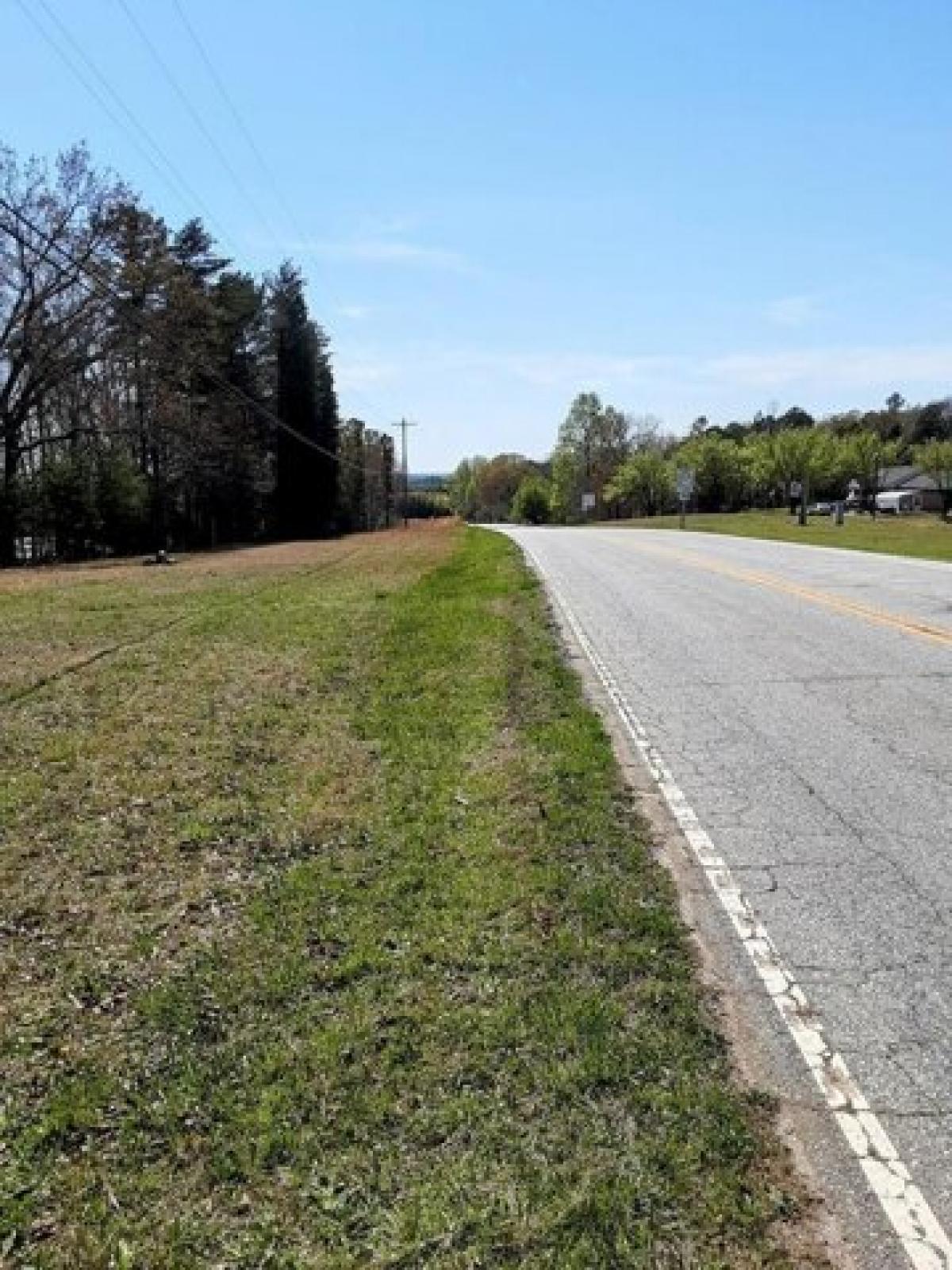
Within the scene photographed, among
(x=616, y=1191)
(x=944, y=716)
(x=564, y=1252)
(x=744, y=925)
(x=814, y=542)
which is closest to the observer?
(x=564, y=1252)

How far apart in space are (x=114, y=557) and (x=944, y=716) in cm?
3706

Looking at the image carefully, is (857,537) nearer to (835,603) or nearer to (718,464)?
(835,603)

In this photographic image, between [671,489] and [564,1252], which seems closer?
[564,1252]

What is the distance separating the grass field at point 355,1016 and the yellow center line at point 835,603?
541 cm

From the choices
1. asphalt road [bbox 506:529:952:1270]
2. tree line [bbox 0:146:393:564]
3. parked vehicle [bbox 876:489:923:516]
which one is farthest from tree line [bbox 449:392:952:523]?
asphalt road [bbox 506:529:952:1270]

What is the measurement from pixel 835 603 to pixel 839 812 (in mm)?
9314

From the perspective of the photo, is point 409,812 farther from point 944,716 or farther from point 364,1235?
point 944,716

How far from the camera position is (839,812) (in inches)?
209

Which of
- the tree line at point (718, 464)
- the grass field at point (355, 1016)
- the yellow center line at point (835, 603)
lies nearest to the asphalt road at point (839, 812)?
the yellow center line at point (835, 603)

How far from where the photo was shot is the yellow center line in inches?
434

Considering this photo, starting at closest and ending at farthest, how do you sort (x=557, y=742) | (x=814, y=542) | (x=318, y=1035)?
(x=318, y=1035) < (x=557, y=742) < (x=814, y=542)

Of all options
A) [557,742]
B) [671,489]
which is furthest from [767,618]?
[671,489]

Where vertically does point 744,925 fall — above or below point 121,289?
below

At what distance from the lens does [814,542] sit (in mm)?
33469
